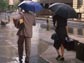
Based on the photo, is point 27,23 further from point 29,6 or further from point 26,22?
point 29,6

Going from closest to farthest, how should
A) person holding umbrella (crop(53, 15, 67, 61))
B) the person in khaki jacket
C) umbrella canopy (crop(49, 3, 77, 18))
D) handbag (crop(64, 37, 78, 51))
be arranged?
the person in khaki jacket, umbrella canopy (crop(49, 3, 77, 18)), person holding umbrella (crop(53, 15, 67, 61)), handbag (crop(64, 37, 78, 51))

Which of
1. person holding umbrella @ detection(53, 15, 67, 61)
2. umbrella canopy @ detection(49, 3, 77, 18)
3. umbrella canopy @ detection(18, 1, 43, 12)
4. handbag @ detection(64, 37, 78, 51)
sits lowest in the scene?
handbag @ detection(64, 37, 78, 51)

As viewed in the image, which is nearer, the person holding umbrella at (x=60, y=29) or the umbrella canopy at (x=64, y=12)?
the umbrella canopy at (x=64, y=12)

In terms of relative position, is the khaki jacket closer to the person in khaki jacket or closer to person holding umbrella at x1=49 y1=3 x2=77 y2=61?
the person in khaki jacket

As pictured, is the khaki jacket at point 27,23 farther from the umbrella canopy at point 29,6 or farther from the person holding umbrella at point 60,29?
the person holding umbrella at point 60,29

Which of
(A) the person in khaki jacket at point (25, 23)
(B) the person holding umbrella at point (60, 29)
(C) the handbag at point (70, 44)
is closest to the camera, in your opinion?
(A) the person in khaki jacket at point (25, 23)

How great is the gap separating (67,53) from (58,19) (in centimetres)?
261

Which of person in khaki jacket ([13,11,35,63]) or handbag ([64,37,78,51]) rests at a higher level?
person in khaki jacket ([13,11,35,63])

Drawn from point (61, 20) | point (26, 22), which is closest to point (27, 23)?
point (26, 22)

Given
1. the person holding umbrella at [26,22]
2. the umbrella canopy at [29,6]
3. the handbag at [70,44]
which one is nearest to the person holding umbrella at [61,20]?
the handbag at [70,44]

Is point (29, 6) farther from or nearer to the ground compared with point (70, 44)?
farther from the ground

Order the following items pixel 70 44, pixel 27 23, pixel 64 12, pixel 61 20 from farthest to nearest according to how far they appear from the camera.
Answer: pixel 70 44, pixel 61 20, pixel 64 12, pixel 27 23

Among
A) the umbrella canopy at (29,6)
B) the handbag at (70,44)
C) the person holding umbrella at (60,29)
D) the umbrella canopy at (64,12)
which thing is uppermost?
the umbrella canopy at (29,6)

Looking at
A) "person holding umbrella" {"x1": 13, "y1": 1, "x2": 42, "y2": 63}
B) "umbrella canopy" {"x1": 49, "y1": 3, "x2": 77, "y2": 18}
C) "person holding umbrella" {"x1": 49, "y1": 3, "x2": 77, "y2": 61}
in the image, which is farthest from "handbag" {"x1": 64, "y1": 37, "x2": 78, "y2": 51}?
"person holding umbrella" {"x1": 13, "y1": 1, "x2": 42, "y2": 63}
